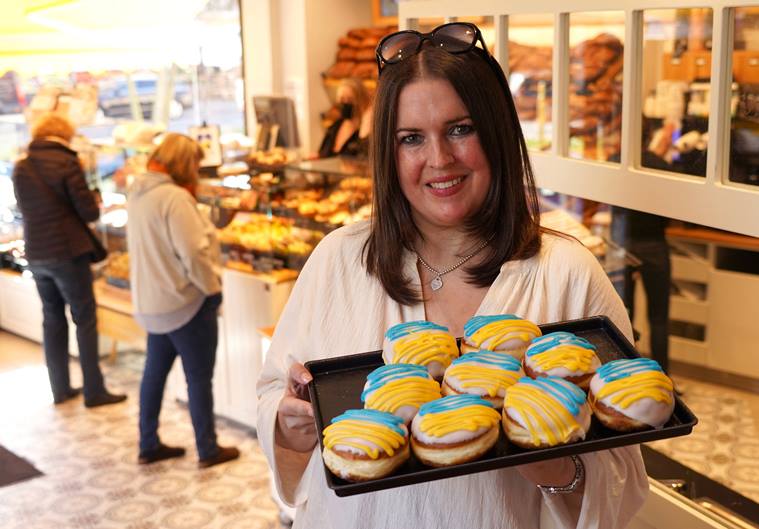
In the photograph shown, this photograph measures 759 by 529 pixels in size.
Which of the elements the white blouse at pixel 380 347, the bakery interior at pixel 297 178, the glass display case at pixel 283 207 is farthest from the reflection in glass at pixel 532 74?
the glass display case at pixel 283 207

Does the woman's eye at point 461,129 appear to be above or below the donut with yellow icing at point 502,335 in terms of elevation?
above

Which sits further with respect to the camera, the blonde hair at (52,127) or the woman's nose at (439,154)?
the blonde hair at (52,127)

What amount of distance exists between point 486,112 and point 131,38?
5248 mm

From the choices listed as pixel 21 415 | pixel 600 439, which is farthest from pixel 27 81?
pixel 600 439

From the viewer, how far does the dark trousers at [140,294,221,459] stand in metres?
4.50

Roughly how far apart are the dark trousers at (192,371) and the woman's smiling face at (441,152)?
3.08 m

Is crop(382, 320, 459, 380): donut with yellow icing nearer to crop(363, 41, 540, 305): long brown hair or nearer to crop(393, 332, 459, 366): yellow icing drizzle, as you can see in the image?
crop(393, 332, 459, 366): yellow icing drizzle

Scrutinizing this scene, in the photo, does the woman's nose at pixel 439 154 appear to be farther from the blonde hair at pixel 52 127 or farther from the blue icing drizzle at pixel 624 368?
the blonde hair at pixel 52 127

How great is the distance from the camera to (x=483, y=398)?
4.46ft

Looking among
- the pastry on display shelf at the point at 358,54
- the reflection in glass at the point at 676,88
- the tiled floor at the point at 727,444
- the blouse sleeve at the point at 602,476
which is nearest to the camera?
the blouse sleeve at the point at 602,476

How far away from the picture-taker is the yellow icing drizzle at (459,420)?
1.27 m

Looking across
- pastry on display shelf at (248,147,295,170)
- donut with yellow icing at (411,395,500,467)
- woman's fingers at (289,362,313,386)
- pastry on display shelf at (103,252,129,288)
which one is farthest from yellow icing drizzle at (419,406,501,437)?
pastry on display shelf at (103,252,129,288)

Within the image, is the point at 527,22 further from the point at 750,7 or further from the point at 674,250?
the point at 674,250

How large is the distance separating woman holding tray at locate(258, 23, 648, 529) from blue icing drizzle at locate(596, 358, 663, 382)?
6.5 inches
